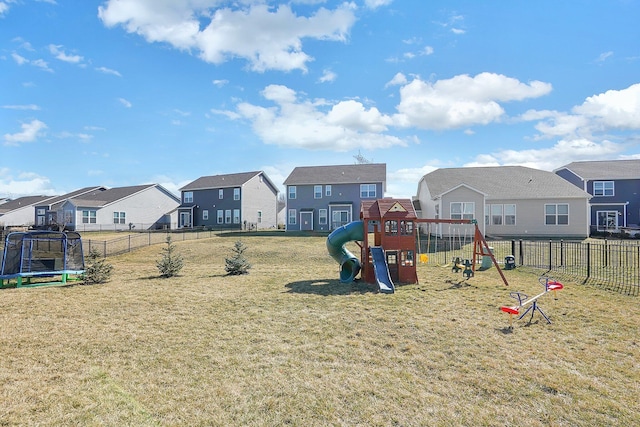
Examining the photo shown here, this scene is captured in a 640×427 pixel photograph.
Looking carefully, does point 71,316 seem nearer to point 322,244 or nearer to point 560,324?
point 560,324

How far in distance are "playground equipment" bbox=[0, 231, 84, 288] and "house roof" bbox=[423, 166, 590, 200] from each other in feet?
76.2

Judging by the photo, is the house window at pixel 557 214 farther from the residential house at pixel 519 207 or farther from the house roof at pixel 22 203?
the house roof at pixel 22 203

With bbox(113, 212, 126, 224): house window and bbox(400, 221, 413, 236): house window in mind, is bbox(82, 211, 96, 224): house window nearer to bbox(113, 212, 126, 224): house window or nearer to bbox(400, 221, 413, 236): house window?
bbox(113, 212, 126, 224): house window

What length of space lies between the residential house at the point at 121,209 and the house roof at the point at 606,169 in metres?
50.3

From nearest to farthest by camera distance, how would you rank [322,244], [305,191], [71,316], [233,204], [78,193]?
[71,316] → [322,244] → [305,191] → [233,204] → [78,193]

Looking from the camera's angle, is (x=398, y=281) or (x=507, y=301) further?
(x=398, y=281)

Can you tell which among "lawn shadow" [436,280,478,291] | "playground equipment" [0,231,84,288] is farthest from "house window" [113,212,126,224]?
"lawn shadow" [436,280,478,291]

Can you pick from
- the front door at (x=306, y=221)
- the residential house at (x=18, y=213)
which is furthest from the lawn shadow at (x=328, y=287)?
the residential house at (x=18, y=213)

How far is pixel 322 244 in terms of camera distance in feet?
Result: 79.3

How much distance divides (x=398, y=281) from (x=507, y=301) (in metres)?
3.82

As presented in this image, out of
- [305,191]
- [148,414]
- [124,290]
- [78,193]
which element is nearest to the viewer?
[148,414]

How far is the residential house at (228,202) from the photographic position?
140 ft

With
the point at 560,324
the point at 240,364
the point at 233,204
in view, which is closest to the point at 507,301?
the point at 560,324

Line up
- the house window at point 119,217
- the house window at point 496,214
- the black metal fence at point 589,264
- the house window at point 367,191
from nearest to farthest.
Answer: the black metal fence at point 589,264
the house window at point 496,214
the house window at point 367,191
the house window at point 119,217
